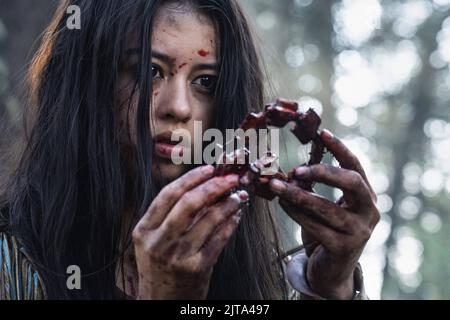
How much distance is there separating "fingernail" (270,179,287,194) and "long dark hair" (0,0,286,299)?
74 cm

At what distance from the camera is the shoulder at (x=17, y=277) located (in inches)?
91.5

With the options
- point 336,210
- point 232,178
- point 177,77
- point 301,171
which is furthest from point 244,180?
point 177,77

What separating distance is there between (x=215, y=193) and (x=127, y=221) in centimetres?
Result: 97

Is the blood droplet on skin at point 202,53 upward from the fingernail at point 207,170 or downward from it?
upward

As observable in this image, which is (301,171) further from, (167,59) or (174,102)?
(167,59)

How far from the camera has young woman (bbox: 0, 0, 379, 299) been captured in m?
2.38

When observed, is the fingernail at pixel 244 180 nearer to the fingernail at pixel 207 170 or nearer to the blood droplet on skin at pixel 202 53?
the fingernail at pixel 207 170

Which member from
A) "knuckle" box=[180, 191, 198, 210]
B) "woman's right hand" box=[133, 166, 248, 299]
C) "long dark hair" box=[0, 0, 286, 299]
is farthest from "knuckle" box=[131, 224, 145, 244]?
"long dark hair" box=[0, 0, 286, 299]

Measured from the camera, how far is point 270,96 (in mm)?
3229

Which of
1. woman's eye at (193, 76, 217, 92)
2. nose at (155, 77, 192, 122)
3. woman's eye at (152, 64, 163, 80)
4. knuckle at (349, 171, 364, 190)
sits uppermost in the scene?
woman's eye at (152, 64, 163, 80)

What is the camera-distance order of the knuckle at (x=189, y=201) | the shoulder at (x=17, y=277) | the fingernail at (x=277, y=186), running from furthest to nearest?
the shoulder at (x=17, y=277) < the fingernail at (x=277, y=186) < the knuckle at (x=189, y=201)

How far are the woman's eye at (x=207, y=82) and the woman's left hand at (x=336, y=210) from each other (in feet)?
2.67

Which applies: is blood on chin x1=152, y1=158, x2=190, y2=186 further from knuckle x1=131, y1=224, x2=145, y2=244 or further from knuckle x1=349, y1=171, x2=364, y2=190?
knuckle x1=349, y1=171, x2=364, y2=190

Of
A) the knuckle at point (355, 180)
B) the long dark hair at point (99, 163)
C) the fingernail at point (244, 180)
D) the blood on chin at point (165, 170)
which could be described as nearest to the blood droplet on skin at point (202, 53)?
the long dark hair at point (99, 163)
